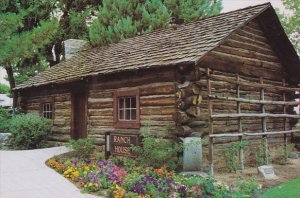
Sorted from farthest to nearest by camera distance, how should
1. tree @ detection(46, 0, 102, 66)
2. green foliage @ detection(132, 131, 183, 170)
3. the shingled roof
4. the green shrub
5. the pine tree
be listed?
tree @ detection(46, 0, 102, 66) < the pine tree < the green shrub < the shingled roof < green foliage @ detection(132, 131, 183, 170)

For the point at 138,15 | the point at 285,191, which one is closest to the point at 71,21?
the point at 138,15

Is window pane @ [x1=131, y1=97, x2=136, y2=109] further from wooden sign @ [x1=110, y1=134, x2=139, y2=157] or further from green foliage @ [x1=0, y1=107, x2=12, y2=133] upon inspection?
green foliage @ [x1=0, y1=107, x2=12, y2=133]

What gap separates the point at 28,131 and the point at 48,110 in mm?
2014

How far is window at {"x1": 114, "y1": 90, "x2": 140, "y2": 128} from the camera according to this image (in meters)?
10.9

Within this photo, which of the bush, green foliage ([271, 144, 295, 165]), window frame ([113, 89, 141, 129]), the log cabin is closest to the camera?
the log cabin

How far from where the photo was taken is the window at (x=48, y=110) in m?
15.8

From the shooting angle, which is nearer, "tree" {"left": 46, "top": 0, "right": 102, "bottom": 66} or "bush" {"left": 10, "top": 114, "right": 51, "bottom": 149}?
"bush" {"left": 10, "top": 114, "right": 51, "bottom": 149}

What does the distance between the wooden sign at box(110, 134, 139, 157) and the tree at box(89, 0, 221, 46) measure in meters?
12.0

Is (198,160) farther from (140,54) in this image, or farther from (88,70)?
(88,70)

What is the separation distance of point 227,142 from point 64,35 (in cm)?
2002

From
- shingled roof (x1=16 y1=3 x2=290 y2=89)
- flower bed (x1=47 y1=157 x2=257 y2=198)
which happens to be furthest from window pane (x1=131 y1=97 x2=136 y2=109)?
flower bed (x1=47 y1=157 x2=257 y2=198)

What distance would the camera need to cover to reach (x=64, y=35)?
27.5 meters

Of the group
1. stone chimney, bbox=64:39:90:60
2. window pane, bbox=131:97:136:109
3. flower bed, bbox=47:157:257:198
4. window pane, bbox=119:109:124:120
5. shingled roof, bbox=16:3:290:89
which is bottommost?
flower bed, bbox=47:157:257:198

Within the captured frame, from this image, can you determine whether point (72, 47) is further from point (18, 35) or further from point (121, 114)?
point (121, 114)
